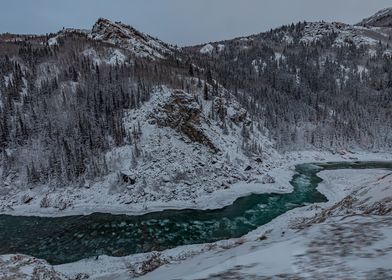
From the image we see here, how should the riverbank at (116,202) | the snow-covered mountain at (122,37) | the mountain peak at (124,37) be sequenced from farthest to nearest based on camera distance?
the mountain peak at (124,37)
the snow-covered mountain at (122,37)
the riverbank at (116,202)

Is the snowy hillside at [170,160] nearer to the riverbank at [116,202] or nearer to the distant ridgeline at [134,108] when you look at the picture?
the riverbank at [116,202]

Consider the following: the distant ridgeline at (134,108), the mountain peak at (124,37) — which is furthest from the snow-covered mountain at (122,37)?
the distant ridgeline at (134,108)

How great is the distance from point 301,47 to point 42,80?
12971cm

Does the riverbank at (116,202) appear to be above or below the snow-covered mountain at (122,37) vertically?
below

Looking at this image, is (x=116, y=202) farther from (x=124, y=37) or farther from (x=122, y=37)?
(x=124, y=37)

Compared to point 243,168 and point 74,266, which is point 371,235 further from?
point 243,168

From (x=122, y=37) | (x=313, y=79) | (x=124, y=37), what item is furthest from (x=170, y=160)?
(x=313, y=79)

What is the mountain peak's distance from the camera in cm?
8406

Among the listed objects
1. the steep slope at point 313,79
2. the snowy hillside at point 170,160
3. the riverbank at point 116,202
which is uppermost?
the steep slope at point 313,79

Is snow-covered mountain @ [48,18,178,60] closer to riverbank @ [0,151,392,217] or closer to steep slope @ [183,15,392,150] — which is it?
steep slope @ [183,15,392,150]

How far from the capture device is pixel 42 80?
58.3 m

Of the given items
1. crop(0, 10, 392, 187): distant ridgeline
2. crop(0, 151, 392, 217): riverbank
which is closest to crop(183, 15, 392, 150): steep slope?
crop(0, 10, 392, 187): distant ridgeline

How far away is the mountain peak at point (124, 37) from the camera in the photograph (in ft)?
276

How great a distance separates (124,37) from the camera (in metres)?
90.0
